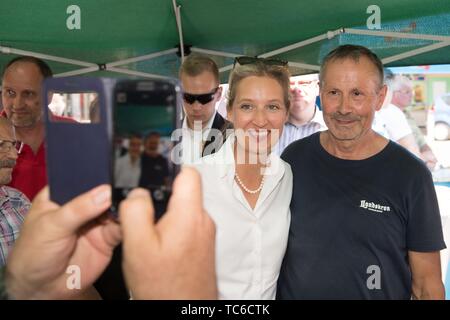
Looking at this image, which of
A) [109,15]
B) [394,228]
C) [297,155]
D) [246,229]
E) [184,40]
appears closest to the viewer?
[246,229]

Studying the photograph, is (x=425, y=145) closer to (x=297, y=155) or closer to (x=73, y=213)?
(x=297, y=155)

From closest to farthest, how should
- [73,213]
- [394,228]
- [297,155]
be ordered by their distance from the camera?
[73,213]
[394,228]
[297,155]

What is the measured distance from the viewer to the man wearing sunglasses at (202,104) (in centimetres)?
179

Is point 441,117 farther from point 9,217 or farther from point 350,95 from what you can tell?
point 9,217

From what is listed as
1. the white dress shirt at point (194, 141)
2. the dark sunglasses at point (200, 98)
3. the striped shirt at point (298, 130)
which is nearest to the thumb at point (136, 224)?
the white dress shirt at point (194, 141)

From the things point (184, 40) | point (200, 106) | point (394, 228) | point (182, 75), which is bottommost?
point (394, 228)

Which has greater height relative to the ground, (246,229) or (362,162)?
(362,162)

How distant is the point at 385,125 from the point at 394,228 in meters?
1.70

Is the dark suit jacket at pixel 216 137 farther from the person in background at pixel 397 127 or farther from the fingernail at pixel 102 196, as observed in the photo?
the person in background at pixel 397 127

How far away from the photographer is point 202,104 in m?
1.92

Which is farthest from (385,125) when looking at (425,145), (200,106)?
(200,106)

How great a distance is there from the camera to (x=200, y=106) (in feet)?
6.25

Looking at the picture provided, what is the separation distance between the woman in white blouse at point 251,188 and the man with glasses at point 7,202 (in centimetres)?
52

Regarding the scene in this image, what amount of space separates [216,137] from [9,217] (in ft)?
3.00
